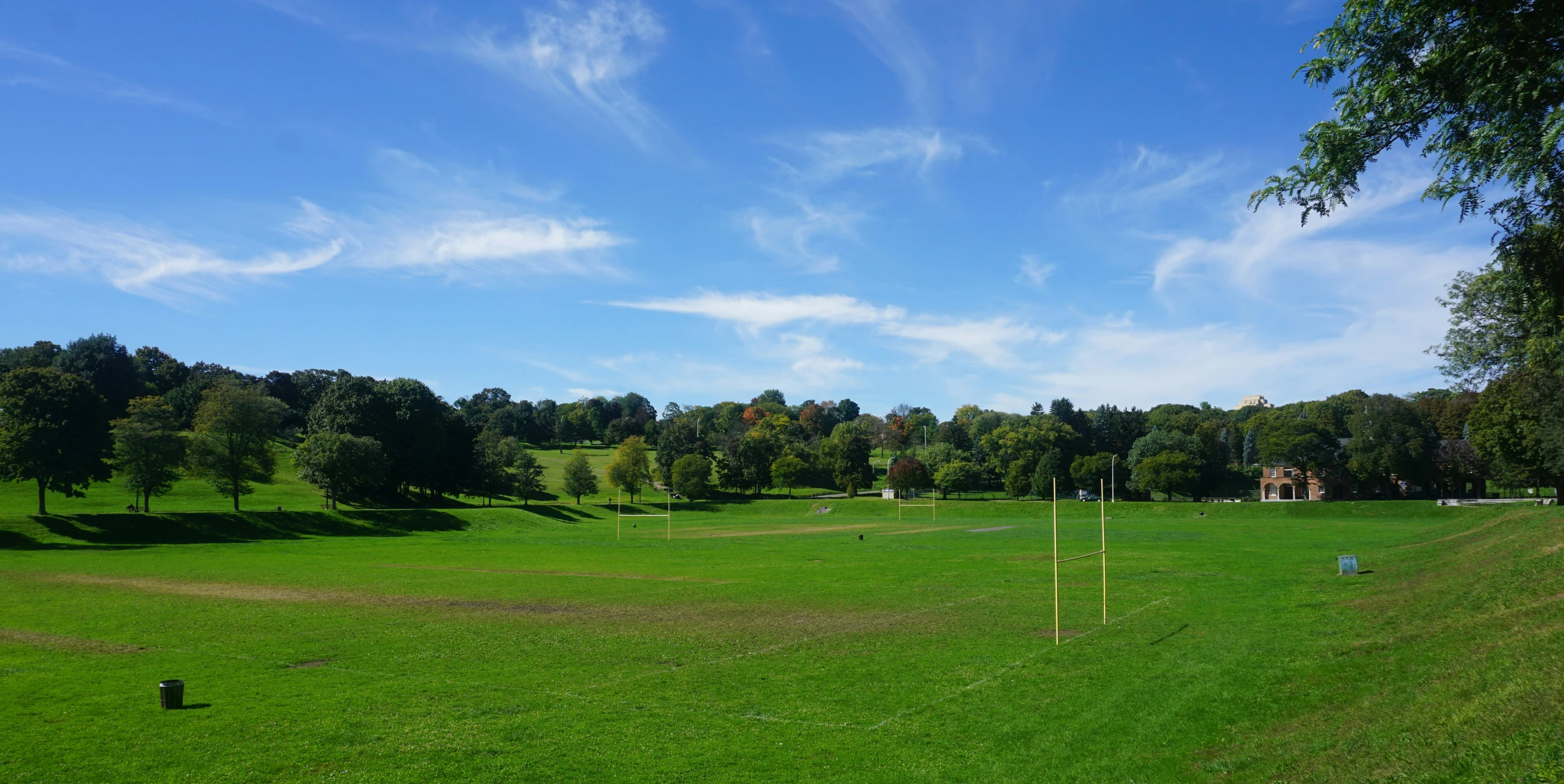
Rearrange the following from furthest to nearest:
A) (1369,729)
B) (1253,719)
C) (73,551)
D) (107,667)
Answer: (73,551) → (107,667) → (1253,719) → (1369,729)

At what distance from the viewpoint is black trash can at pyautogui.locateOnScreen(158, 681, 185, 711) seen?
14003mm

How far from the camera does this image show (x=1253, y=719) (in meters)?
12.5

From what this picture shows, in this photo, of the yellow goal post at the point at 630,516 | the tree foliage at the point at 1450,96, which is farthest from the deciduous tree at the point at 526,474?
the tree foliage at the point at 1450,96

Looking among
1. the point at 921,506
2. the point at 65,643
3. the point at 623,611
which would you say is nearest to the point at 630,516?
the point at 921,506

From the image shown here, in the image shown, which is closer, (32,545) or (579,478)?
(32,545)

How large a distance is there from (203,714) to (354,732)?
3.23m

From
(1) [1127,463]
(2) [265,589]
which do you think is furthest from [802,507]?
(2) [265,589]

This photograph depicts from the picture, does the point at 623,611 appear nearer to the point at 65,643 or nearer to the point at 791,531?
the point at 65,643

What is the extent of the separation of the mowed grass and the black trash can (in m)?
0.45

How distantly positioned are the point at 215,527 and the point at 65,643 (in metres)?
48.4

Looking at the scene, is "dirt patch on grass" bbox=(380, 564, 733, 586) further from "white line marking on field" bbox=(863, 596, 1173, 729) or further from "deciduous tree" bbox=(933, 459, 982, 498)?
"deciduous tree" bbox=(933, 459, 982, 498)

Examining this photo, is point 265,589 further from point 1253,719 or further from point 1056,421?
point 1056,421

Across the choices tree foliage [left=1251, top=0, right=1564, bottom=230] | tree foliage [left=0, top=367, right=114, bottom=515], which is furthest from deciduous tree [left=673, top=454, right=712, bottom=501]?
tree foliage [left=1251, top=0, right=1564, bottom=230]

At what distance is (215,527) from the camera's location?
62.1 metres
